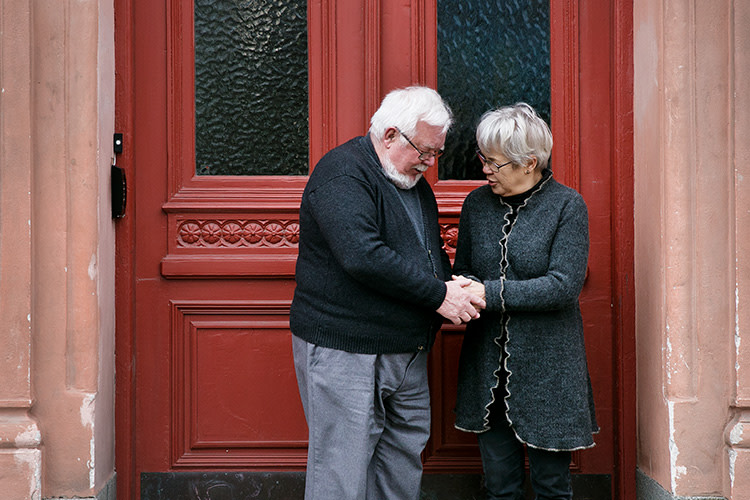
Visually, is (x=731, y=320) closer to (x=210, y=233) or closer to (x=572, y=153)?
(x=572, y=153)

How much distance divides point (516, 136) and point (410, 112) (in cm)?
39

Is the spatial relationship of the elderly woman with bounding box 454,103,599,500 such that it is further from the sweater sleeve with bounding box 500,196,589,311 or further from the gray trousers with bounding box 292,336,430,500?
the gray trousers with bounding box 292,336,430,500

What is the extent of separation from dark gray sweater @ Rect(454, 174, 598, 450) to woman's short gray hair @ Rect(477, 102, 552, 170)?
13cm

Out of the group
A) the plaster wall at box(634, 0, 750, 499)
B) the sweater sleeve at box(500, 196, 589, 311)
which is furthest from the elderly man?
the plaster wall at box(634, 0, 750, 499)

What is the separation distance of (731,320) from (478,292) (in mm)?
968

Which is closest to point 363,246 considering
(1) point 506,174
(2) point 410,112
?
(2) point 410,112

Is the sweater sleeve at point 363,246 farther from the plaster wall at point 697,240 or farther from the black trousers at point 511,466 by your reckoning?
the plaster wall at point 697,240

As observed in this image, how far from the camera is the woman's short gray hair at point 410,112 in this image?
2625 mm

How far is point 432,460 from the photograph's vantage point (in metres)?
3.29

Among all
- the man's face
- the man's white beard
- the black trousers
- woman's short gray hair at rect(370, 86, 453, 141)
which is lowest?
the black trousers

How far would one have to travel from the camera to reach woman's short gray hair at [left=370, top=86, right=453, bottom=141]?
8.61 ft

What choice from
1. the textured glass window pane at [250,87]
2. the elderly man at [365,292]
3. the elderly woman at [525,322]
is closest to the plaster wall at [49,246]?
the textured glass window pane at [250,87]

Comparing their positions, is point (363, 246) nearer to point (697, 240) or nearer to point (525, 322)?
point (525, 322)

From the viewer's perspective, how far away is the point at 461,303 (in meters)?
2.61
